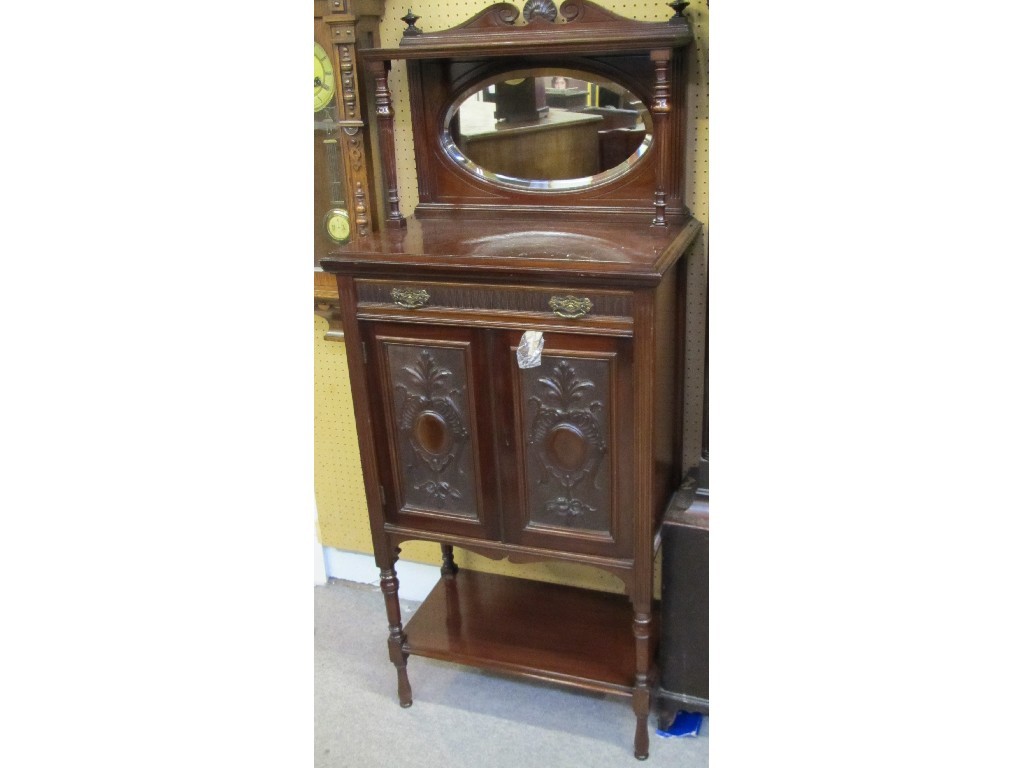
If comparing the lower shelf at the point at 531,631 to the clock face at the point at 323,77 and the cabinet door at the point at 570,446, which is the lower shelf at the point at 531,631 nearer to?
the cabinet door at the point at 570,446

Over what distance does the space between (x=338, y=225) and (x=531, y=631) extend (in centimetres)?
123

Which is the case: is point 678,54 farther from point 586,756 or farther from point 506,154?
point 586,756

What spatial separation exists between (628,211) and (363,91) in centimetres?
76

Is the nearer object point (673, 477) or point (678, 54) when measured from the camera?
point (678, 54)

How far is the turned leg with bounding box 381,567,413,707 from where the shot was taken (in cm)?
206

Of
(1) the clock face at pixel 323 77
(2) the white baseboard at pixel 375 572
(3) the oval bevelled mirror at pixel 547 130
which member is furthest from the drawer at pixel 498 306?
(2) the white baseboard at pixel 375 572

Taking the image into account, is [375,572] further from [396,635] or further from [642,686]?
[642,686]

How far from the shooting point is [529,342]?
65.0 inches

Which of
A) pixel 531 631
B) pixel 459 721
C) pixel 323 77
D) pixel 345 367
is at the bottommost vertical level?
pixel 459 721

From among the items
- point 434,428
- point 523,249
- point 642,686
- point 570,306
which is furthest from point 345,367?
point 642,686

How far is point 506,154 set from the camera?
6.48 feet

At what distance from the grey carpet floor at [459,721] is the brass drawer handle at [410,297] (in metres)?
1.13

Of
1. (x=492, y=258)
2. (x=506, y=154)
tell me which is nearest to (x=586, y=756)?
(x=492, y=258)

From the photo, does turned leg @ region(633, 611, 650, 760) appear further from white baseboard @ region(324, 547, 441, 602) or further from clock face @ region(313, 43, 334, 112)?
clock face @ region(313, 43, 334, 112)
